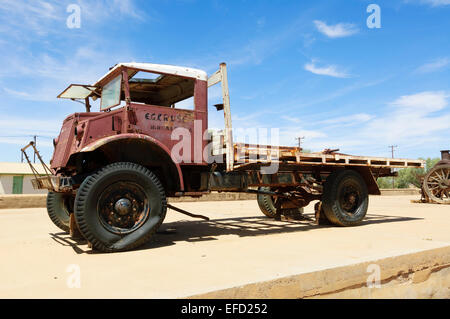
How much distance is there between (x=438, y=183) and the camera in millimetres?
16531

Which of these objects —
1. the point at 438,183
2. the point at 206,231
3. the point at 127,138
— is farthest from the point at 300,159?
the point at 438,183

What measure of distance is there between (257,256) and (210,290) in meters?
1.57

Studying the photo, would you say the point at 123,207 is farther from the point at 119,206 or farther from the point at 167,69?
the point at 167,69

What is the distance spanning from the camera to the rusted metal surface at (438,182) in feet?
53.4

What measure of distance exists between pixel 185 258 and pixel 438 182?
640 inches

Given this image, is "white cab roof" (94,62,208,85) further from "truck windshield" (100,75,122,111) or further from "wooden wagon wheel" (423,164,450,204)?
"wooden wagon wheel" (423,164,450,204)

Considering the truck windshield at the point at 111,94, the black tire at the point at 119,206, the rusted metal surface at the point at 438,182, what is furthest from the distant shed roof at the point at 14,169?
the black tire at the point at 119,206

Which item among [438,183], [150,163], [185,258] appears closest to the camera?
[185,258]

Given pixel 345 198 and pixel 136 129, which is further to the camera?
pixel 345 198

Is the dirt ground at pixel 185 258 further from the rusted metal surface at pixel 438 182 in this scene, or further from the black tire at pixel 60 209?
the rusted metal surface at pixel 438 182

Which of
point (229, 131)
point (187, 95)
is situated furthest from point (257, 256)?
point (187, 95)
